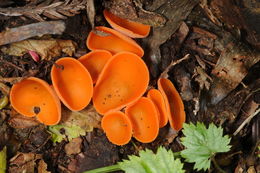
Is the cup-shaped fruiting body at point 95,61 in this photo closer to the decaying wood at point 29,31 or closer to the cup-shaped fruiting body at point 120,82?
the cup-shaped fruiting body at point 120,82

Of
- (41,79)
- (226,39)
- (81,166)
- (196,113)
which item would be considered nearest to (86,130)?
(81,166)

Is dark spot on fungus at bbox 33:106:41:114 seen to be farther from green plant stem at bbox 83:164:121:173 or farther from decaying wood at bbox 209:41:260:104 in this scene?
decaying wood at bbox 209:41:260:104

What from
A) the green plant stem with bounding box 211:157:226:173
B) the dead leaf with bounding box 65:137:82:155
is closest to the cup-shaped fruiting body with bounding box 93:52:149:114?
the dead leaf with bounding box 65:137:82:155

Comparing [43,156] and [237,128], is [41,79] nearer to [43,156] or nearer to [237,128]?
[43,156]

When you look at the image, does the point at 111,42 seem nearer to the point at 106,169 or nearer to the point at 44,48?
the point at 44,48

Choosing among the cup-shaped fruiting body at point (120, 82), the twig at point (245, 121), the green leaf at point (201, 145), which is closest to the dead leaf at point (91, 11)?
the cup-shaped fruiting body at point (120, 82)

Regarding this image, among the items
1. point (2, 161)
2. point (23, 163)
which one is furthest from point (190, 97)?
point (2, 161)
